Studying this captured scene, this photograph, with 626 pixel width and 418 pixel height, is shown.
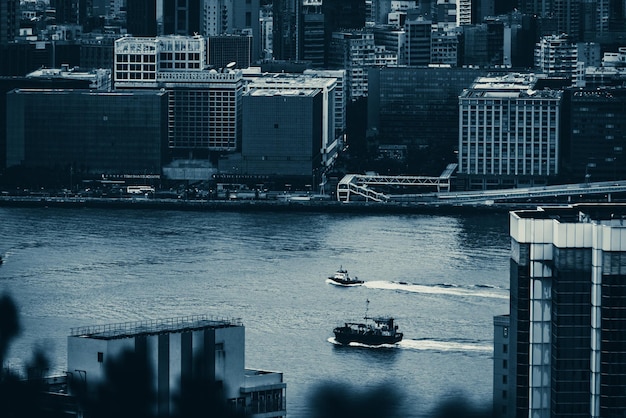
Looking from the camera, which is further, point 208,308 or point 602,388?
point 208,308

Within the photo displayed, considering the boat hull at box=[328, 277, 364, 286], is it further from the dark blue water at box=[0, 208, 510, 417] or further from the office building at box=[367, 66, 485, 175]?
the office building at box=[367, 66, 485, 175]

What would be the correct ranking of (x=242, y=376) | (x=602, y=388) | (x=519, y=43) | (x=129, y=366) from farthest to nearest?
(x=519, y=43), (x=602, y=388), (x=242, y=376), (x=129, y=366)

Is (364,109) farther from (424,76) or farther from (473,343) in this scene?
(473,343)

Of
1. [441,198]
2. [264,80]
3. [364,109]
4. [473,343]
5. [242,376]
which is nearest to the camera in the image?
[242,376]

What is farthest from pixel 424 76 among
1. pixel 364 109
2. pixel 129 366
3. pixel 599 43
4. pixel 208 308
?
pixel 129 366

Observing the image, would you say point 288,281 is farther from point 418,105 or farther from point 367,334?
point 418,105

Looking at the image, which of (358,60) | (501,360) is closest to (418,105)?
(358,60)

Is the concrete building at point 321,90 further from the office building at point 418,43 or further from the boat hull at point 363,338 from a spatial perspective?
the boat hull at point 363,338
